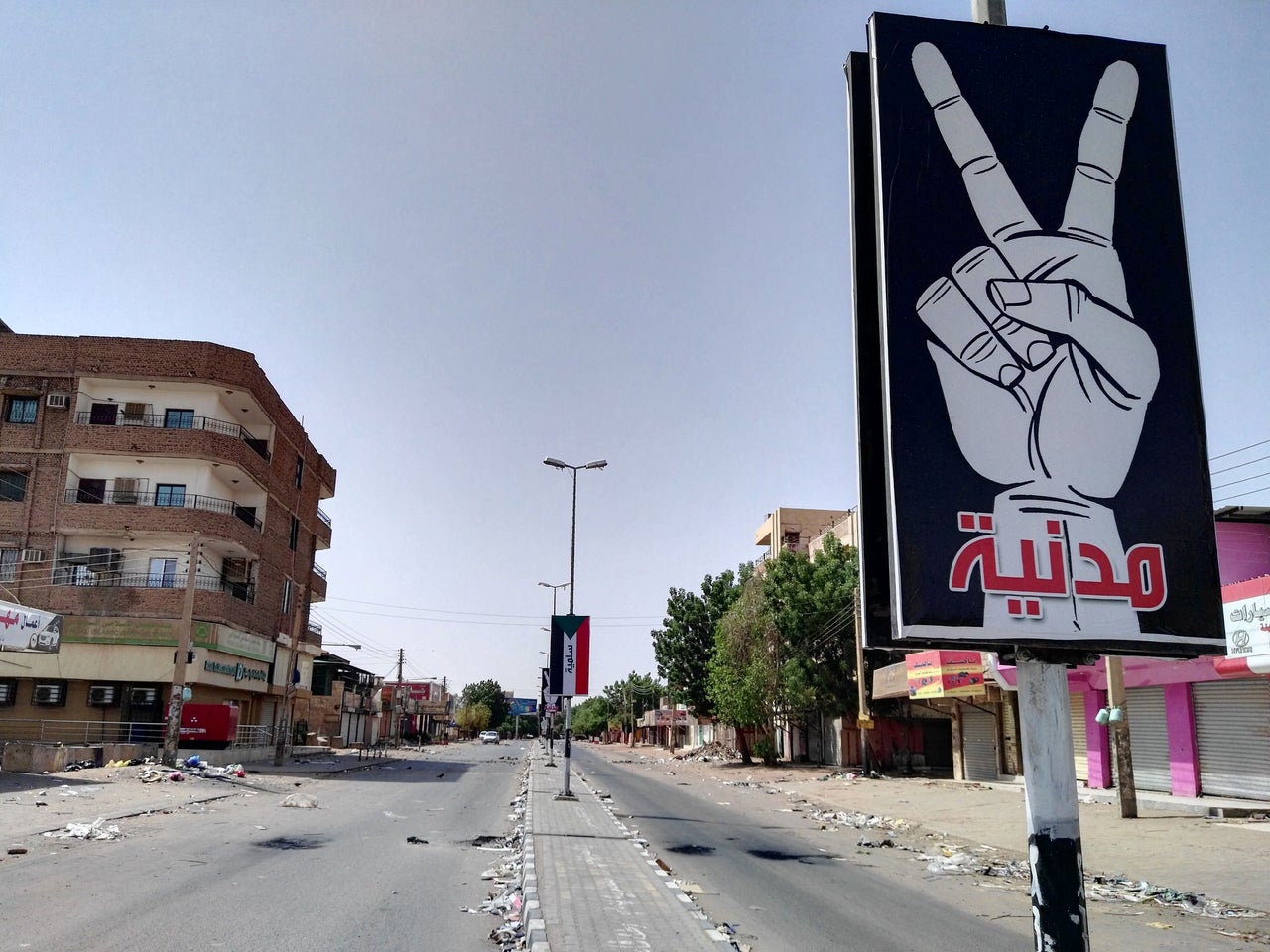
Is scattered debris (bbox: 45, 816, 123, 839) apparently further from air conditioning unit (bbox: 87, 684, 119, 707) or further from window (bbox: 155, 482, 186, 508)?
window (bbox: 155, 482, 186, 508)

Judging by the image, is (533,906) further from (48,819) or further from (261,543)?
(261,543)

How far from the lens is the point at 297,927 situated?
849 cm

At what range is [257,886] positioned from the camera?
10555mm

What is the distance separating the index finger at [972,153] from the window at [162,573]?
4148cm

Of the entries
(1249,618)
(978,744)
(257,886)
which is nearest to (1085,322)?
(257,886)

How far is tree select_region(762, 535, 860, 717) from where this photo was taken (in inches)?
1596

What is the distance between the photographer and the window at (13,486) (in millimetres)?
40375

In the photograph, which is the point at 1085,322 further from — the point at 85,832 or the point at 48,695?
the point at 48,695

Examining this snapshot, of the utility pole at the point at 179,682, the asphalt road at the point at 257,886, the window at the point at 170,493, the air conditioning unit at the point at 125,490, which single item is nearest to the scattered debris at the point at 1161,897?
the asphalt road at the point at 257,886

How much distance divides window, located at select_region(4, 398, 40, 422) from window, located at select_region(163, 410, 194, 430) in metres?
5.76

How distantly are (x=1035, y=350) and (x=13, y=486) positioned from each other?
4717 cm

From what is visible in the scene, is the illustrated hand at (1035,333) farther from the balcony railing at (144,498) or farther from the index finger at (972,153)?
the balcony railing at (144,498)

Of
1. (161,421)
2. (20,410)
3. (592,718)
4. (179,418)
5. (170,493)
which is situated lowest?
(592,718)

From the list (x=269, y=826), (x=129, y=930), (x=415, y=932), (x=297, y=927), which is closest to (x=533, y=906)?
(x=415, y=932)
